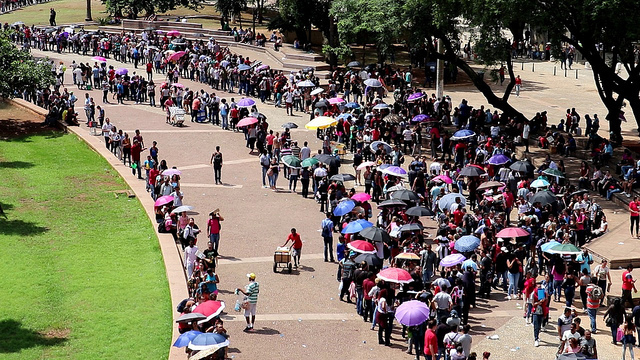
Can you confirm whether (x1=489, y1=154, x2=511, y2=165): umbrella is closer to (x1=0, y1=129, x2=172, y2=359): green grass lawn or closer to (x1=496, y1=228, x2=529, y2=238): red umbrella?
(x1=496, y1=228, x2=529, y2=238): red umbrella

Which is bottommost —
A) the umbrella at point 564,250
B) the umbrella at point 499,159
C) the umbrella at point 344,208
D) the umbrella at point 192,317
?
the umbrella at point 192,317

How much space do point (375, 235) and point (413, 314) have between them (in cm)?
510

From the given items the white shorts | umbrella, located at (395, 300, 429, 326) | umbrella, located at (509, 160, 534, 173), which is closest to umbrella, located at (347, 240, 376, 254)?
the white shorts

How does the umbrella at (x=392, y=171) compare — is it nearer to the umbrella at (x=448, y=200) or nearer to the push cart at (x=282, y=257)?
the umbrella at (x=448, y=200)

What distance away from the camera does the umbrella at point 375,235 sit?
77.6 feet

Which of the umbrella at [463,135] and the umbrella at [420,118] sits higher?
the umbrella at [420,118]

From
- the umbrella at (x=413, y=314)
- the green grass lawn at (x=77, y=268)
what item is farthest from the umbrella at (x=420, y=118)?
the umbrella at (x=413, y=314)

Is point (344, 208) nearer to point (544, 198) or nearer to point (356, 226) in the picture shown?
A: point (356, 226)

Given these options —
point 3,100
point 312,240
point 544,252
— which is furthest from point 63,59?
point 544,252

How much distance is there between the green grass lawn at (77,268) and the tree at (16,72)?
5456 mm

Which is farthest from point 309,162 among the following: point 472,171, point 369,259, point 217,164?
point 369,259

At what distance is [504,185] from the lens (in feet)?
96.2

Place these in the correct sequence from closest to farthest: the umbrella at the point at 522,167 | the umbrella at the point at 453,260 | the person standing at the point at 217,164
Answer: the umbrella at the point at 453,260, the umbrella at the point at 522,167, the person standing at the point at 217,164

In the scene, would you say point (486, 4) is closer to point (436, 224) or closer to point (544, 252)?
point (436, 224)
